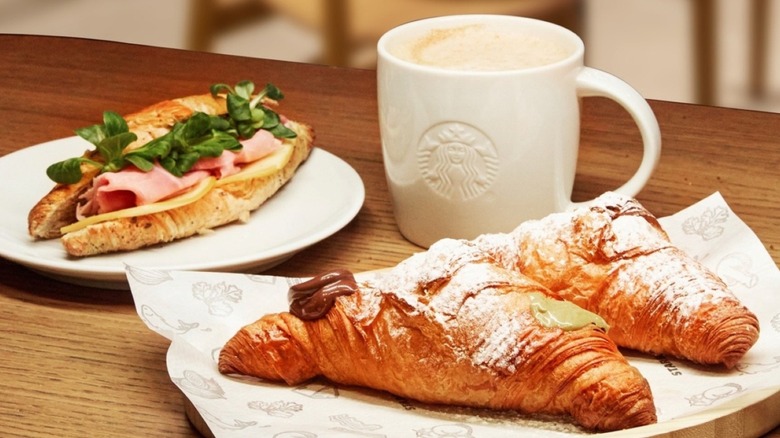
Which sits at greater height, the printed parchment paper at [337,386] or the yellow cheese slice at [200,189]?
the printed parchment paper at [337,386]

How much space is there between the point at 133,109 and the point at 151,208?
0.55 metres

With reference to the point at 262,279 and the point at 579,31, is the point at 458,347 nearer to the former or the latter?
the point at 262,279

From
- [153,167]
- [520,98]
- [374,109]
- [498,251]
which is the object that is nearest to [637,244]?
[498,251]

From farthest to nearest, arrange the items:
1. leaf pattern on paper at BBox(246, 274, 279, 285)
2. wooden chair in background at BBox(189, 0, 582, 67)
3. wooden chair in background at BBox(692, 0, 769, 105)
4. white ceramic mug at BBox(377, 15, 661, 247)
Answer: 1. wooden chair in background at BBox(692, 0, 769, 105)
2. wooden chair in background at BBox(189, 0, 582, 67)
3. white ceramic mug at BBox(377, 15, 661, 247)
4. leaf pattern on paper at BBox(246, 274, 279, 285)

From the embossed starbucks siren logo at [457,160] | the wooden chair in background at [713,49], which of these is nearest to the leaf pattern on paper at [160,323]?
the embossed starbucks siren logo at [457,160]

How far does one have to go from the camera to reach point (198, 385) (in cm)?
97

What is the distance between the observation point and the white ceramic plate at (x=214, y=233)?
122 cm

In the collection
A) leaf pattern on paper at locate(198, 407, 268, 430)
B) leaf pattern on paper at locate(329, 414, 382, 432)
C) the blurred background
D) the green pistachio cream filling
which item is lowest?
the blurred background

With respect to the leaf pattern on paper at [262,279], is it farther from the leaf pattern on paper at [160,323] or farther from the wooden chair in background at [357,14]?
the wooden chair in background at [357,14]

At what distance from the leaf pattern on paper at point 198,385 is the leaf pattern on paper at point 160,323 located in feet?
0.25

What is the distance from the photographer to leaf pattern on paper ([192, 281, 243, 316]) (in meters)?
1.10

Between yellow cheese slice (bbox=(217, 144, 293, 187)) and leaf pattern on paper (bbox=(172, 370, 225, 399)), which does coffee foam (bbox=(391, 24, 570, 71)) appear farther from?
leaf pattern on paper (bbox=(172, 370, 225, 399))

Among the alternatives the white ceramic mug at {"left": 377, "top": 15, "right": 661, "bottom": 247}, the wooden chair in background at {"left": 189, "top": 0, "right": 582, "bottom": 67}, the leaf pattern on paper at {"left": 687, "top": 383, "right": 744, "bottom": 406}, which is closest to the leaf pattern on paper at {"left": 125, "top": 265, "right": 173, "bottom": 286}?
the white ceramic mug at {"left": 377, "top": 15, "right": 661, "bottom": 247}

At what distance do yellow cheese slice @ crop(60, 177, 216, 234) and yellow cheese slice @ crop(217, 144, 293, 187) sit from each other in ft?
0.10
